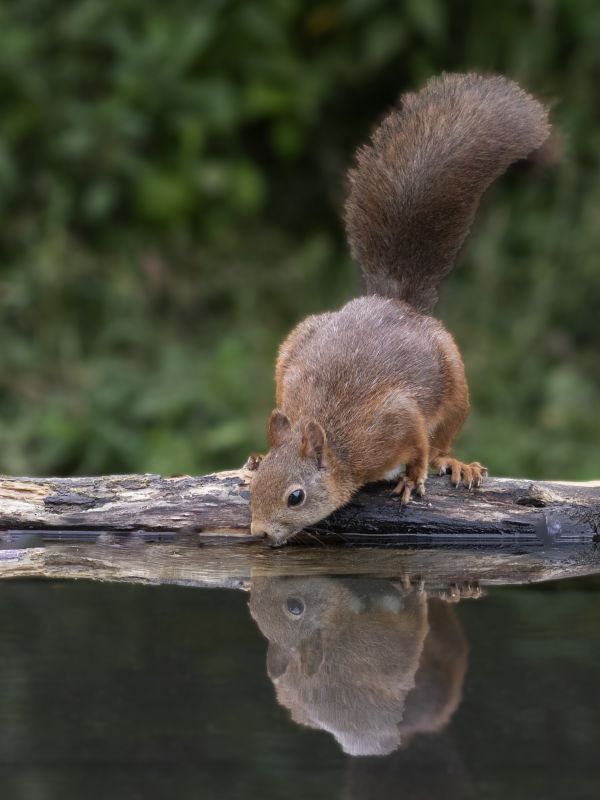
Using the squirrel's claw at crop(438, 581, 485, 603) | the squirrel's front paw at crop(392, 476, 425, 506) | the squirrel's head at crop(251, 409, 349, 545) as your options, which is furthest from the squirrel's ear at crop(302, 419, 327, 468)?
the squirrel's claw at crop(438, 581, 485, 603)

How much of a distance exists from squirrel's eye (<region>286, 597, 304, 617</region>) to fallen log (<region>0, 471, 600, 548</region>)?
1.91 feet

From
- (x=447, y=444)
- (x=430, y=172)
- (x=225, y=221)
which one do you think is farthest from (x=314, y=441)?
(x=225, y=221)

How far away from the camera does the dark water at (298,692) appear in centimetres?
158

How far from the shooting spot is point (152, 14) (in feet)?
19.1

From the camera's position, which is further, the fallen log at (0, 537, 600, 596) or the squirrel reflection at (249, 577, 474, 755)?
the fallen log at (0, 537, 600, 596)

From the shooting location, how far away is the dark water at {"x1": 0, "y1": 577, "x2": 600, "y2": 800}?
1579mm

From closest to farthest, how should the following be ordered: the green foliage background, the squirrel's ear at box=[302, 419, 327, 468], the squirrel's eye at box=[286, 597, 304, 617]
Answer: the squirrel's eye at box=[286, 597, 304, 617], the squirrel's ear at box=[302, 419, 327, 468], the green foliage background

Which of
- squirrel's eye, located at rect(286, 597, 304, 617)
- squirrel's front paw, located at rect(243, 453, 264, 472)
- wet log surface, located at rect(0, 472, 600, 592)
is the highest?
squirrel's front paw, located at rect(243, 453, 264, 472)

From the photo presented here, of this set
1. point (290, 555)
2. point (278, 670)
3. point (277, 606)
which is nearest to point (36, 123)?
point (290, 555)

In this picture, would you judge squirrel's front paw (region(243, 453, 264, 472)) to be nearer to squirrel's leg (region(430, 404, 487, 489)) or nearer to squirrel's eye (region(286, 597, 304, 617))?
squirrel's leg (region(430, 404, 487, 489))

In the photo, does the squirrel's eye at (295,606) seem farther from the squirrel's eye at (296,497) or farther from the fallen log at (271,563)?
the squirrel's eye at (296,497)

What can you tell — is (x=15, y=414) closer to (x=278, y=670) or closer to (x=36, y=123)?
(x=36, y=123)

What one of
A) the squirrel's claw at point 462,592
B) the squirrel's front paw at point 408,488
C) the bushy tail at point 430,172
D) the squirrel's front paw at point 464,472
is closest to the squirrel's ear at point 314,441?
the squirrel's front paw at point 408,488

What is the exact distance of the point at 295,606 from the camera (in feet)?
8.21
